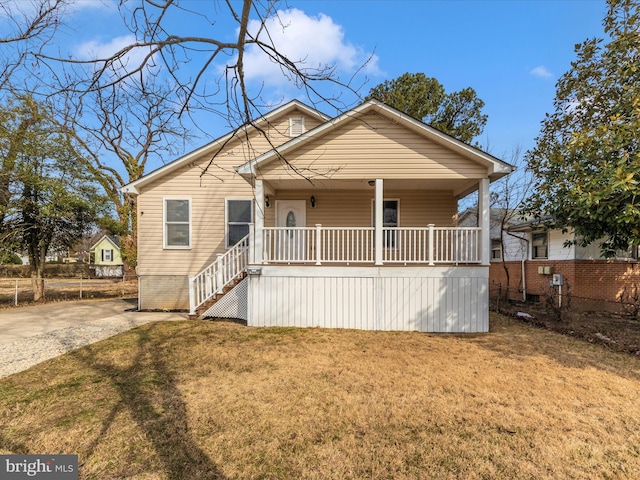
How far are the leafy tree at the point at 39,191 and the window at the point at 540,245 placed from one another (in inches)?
731

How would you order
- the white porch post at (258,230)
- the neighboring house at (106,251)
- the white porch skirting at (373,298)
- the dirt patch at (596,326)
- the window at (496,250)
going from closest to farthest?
the dirt patch at (596,326), the white porch skirting at (373,298), the white porch post at (258,230), the window at (496,250), the neighboring house at (106,251)

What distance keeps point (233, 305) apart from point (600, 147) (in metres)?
9.22

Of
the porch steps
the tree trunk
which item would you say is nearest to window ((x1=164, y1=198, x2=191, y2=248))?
the porch steps

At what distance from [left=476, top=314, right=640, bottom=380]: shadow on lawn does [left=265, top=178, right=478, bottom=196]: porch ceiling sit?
3.89 m

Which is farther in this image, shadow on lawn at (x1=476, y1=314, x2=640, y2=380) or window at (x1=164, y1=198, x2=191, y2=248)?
window at (x1=164, y1=198, x2=191, y2=248)

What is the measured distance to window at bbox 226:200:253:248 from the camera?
10.5 m

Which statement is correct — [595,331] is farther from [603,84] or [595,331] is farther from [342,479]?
[342,479]

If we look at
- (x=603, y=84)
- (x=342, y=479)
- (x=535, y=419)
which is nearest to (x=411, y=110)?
(x=603, y=84)

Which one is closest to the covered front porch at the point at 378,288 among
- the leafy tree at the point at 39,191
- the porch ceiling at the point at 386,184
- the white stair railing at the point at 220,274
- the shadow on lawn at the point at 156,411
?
the porch ceiling at the point at 386,184

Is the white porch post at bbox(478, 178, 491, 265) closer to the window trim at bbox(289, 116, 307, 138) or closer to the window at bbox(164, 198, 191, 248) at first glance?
the window trim at bbox(289, 116, 307, 138)

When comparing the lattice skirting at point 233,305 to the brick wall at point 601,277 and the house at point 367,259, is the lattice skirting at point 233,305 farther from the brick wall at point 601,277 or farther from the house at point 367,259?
the brick wall at point 601,277

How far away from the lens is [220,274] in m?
8.89

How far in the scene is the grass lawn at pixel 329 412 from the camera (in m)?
2.72

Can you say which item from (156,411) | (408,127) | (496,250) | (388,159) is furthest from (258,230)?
(496,250)
